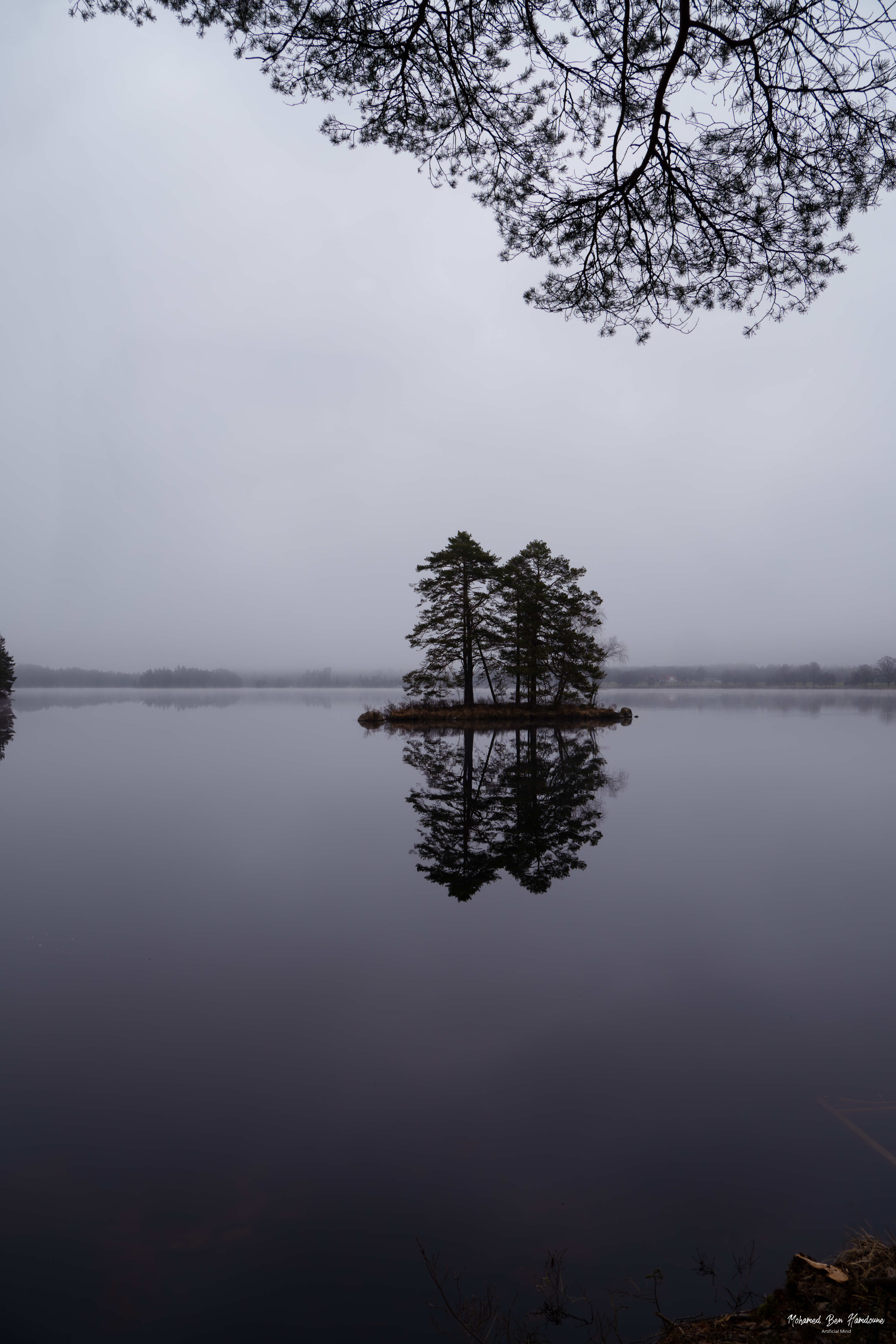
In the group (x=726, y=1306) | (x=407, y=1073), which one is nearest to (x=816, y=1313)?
(x=726, y=1306)

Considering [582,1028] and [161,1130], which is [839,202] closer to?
[582,1028]

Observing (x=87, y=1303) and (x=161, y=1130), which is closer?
(x=87, y=1303)

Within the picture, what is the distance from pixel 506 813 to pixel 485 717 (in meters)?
25.9

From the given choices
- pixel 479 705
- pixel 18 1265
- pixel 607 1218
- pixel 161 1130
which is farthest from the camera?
pixel 479 705

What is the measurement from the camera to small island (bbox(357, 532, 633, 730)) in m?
36.0

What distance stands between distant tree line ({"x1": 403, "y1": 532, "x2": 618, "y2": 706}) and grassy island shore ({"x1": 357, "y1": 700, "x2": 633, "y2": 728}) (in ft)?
2.22

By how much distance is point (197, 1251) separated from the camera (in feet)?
9.02

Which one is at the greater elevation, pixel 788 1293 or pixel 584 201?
pixel 584 201


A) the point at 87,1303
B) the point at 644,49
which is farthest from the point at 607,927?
the point at 644,49

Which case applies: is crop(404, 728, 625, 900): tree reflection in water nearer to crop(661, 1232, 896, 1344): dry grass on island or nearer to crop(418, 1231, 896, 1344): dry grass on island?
crop(418, 1231, 896, 1344): dry grass on island

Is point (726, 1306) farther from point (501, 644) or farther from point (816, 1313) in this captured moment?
point (501, 644)

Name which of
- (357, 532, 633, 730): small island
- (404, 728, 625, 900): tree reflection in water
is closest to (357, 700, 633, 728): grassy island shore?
(357, 532, 633, 730): small island

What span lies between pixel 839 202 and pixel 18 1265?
10.0 m

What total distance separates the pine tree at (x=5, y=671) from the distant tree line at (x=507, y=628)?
4744cm
